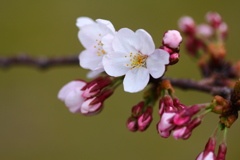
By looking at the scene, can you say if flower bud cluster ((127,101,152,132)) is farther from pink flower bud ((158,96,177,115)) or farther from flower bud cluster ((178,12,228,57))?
flower bud cluster ((178,12,228,57))

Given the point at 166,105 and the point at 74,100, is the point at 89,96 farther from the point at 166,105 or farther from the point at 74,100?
the point at 166,105

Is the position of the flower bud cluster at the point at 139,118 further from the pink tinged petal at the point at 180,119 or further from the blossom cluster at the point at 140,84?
the pink tinged petal at the point at 180,119

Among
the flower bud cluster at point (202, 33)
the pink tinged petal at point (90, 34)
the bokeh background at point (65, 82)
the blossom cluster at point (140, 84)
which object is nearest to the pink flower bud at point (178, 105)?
the blossom cluster at point (140, 84)

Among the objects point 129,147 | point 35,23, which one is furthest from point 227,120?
point 35,23

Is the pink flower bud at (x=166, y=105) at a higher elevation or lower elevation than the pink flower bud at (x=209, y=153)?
higher

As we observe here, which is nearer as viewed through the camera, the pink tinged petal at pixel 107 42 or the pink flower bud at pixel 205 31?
the pink tinged petal at pixel 107 42

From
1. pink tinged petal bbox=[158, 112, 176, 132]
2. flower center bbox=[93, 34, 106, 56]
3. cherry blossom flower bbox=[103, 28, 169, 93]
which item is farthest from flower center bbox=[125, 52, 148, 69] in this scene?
pink tinged petal bbox=[158, 112, 176, 132]

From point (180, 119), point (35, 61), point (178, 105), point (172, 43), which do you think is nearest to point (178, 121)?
point (180, 119)

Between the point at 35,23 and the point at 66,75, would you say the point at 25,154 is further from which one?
the point at 35,23
